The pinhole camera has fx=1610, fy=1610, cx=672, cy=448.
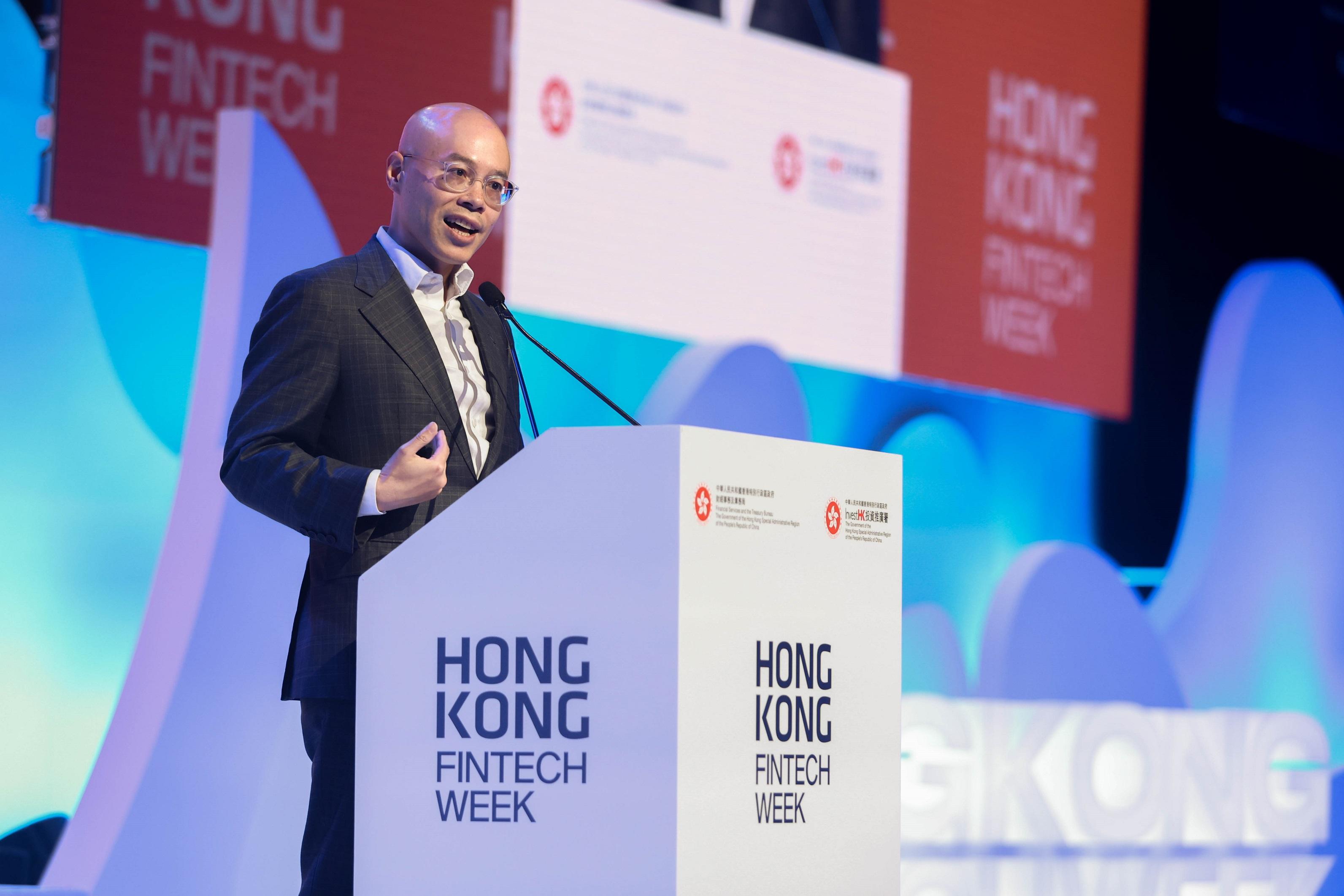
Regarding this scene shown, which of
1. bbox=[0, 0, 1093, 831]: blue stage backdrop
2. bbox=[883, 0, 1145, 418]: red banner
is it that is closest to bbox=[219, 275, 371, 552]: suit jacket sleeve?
bbox=[0, 0, 1093, 831]: blue stage backdrop

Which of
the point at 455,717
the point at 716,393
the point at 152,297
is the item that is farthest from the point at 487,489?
the point at 152,297

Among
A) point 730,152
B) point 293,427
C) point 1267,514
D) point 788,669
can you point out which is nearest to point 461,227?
point 293,427

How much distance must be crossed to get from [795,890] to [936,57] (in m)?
4.44

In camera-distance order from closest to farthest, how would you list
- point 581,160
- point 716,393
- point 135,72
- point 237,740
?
point 237,740 → point 135,72 → point 716,393 → point 581,160

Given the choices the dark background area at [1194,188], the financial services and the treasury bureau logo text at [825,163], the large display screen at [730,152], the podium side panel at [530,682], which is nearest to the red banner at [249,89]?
the large display screen at [730,152]

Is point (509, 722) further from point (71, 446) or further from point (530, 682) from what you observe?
point (71, 446)

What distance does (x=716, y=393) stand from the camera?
12.4 feet

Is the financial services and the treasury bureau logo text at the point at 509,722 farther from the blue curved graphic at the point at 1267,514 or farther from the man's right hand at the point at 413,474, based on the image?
the blue curved graphic at the point at 1267,514

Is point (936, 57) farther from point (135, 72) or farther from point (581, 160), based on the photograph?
point (135, 72)

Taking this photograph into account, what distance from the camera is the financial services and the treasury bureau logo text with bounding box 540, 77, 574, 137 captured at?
423 cm

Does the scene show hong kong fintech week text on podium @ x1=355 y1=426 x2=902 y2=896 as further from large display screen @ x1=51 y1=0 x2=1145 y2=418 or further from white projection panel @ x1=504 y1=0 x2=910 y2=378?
white projection panel @ x1=504 y1=0 x2=910 y2=378

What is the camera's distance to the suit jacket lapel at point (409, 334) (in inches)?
71.6

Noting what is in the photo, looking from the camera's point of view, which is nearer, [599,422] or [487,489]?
[487,489]

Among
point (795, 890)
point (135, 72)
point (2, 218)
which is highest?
point (135, 72)
